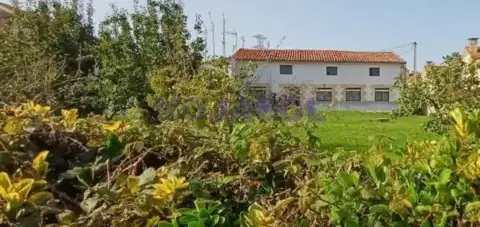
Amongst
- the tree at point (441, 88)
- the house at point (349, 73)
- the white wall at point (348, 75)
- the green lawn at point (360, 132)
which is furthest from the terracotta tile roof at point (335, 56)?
the tree at point (441, 88)

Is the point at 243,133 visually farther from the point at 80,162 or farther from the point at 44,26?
the point at 44,26

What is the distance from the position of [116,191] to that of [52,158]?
A: 0.93ft

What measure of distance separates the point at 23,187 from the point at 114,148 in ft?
1.11

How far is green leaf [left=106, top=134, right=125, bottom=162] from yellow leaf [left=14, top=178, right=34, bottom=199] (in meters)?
0.30

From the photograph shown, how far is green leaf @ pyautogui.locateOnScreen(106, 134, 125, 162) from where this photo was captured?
137 cm

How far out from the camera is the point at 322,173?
46.6 inches

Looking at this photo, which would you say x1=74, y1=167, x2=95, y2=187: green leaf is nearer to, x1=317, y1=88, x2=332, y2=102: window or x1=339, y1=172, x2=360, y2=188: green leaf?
x1=339, y1=172, x2=360, y2=188: green leaf

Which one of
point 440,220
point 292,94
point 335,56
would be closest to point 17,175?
point 440,220

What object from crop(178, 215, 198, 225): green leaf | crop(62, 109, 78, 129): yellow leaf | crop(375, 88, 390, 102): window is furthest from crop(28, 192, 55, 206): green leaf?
crop(375, 88, 390, 102): window

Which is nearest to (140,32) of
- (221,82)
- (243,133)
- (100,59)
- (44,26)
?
(100,59)

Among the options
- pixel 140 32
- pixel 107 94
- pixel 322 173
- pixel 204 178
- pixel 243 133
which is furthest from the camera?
pixel 140 32

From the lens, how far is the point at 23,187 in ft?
3.52

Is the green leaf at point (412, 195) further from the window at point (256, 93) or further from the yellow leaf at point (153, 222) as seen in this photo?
the window at point (256, 93)

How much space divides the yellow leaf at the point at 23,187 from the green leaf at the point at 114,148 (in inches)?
11.7
